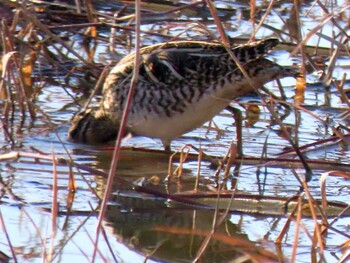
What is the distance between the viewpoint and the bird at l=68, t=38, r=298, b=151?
492 cm

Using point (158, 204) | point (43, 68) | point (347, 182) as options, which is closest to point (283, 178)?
point (347, 182)

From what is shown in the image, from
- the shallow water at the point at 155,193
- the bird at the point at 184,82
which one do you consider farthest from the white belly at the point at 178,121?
the shallow water at the point at 155,193

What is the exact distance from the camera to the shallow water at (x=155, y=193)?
3689mm

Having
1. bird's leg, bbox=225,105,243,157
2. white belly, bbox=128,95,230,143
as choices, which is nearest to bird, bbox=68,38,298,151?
white belly, bbox=128,95,230,143

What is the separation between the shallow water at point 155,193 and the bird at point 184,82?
181mm

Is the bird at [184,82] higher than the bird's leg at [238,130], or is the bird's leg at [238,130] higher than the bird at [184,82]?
the bird at [184,82]

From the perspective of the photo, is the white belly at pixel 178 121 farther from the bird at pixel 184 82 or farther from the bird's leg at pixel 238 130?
the bird's leg at pixel 238 130

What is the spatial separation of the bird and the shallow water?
0.18m

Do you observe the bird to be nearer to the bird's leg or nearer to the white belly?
the white belly

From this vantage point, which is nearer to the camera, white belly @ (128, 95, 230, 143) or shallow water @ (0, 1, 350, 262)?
shallow water @ (0, 1, 350, 262)

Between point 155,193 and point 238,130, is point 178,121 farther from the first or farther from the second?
point 155,193

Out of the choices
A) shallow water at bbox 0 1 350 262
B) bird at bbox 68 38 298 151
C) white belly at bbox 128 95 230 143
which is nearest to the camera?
shallow water at bbox 0 1 350 262

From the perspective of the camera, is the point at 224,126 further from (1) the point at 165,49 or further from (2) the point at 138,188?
(2) the point at 138,188

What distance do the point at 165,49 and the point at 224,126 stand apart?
769mm
